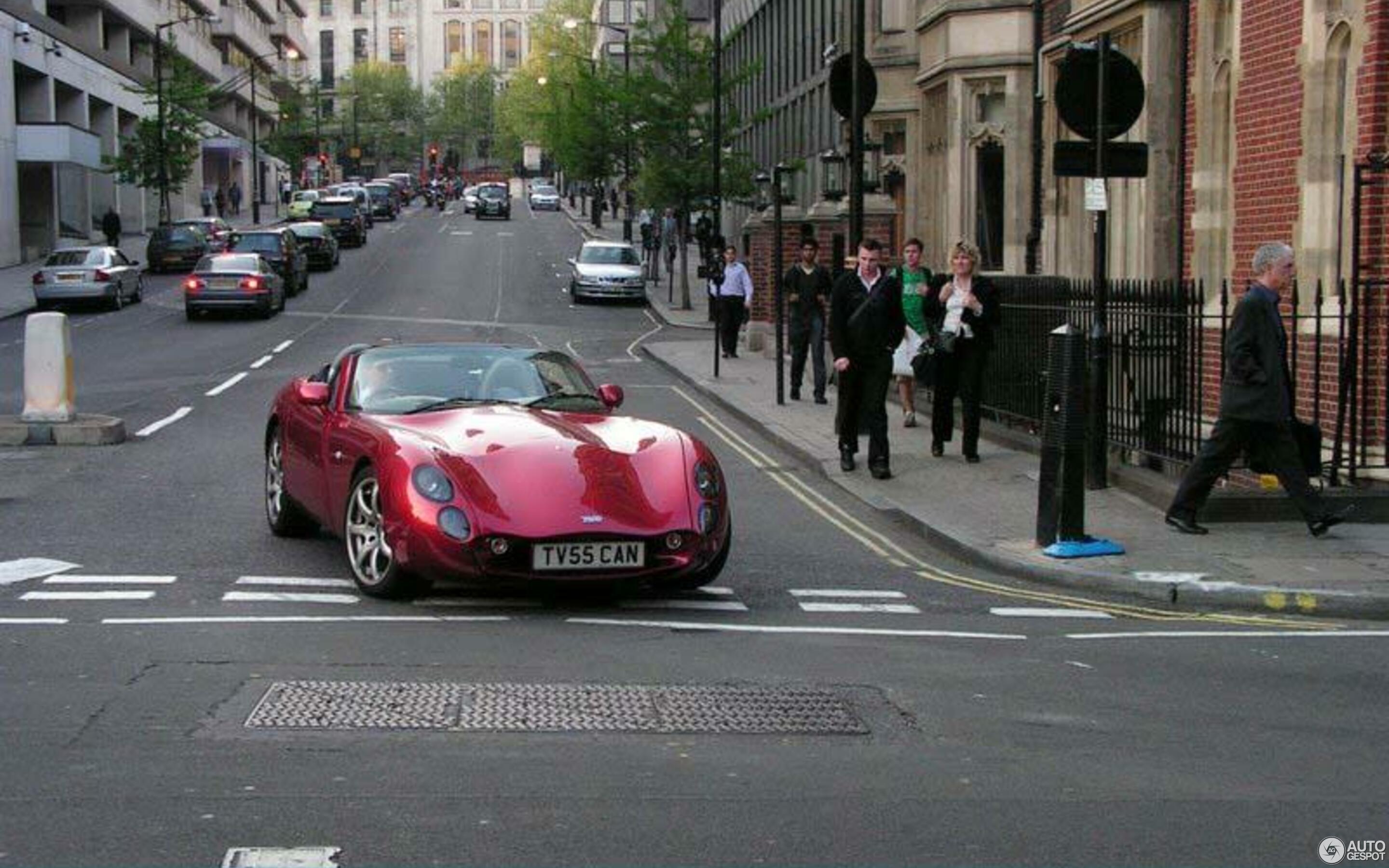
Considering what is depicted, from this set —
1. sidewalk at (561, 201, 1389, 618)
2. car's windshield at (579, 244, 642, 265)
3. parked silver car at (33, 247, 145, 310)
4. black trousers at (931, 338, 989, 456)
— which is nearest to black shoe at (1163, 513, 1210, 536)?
sidewalk at (561, 201, 1389, 618)

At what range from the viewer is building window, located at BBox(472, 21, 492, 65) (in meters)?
174

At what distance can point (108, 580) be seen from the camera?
1023cm

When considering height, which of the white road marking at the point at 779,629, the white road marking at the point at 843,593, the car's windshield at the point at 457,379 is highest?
the car's windshield at the point at 457,379

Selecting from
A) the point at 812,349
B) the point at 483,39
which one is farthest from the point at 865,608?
the point at 483,39

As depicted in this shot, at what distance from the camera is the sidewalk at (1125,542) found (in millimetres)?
10102

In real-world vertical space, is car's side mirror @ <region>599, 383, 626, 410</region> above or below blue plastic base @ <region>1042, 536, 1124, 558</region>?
above

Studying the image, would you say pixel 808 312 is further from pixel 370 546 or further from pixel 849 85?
pixel 370 546

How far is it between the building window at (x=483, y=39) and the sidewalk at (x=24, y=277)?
9339 cm

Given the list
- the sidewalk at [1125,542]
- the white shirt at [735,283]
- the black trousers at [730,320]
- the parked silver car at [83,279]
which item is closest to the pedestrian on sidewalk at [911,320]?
the sidewalk at [1125,542]

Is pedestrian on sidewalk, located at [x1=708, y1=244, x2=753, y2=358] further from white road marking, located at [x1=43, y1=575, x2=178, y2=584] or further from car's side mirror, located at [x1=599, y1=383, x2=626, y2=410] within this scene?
white road marking, located at [x1=43, y1=575, x2=178, y2=584]

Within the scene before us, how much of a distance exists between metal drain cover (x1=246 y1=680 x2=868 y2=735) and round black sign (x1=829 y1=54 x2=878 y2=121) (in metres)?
12.2

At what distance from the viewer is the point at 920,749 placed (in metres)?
6.58

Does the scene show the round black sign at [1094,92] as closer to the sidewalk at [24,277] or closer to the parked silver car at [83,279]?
the parked silver car at [83,279]

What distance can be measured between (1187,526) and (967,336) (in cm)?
408
